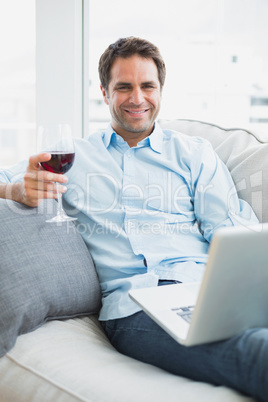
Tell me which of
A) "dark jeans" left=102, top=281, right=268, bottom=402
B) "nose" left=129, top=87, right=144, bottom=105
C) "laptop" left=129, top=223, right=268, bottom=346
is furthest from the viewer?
"nose" left=129, top=87, right=144, bottom=105

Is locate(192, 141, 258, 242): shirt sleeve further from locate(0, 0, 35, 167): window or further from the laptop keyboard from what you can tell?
locate(0, 0, 35, 167): window

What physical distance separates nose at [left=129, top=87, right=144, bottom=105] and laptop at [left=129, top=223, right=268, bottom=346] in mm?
973

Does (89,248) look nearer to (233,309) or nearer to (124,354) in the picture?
(124,354)

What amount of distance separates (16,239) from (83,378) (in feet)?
1.57

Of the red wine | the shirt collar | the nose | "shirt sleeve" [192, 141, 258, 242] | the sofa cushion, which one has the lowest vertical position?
the sofa cushion

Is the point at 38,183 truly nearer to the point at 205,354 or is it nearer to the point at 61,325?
the point at 61,325

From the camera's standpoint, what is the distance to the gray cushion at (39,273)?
4.14ft

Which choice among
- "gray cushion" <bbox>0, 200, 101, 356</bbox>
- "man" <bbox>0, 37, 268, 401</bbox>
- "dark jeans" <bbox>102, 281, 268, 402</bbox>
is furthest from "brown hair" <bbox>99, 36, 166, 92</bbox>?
"dark jeans" <bbox>102, 281, 268, 402</bbox>

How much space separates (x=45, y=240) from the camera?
143 centimetres

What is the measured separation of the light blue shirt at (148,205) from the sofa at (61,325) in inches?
3.5

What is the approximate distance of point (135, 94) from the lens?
181cm

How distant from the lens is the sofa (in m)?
1.07

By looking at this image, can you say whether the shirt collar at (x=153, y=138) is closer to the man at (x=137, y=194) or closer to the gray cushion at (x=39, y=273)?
the man at (x=137, y=194)

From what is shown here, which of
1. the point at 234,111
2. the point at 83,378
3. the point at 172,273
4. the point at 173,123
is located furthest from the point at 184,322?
the point at 234,111
